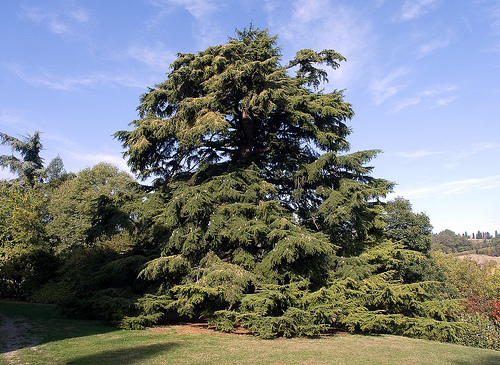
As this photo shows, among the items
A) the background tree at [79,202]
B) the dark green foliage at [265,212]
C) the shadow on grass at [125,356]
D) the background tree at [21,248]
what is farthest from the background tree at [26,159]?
the shadow on grass at [125,356]

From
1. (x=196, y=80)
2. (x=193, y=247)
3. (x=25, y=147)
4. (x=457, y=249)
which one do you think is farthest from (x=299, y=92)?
(x=457, y=249)

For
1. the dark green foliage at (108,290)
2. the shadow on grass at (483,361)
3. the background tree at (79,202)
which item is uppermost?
the background tree at (79,202)

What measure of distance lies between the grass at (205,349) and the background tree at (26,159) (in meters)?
26.7

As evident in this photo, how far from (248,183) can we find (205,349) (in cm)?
725

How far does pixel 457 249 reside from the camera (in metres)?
112

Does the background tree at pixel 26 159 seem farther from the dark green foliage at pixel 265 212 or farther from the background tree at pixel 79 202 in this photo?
the dark green foliage at pixel 265 212

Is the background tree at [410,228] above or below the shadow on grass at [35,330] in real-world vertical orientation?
above

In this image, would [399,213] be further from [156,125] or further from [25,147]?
[25,147]

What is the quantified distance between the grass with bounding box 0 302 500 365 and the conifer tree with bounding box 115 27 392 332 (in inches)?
45.5

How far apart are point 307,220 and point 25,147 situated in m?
31.4

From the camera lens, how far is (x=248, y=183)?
583 inches

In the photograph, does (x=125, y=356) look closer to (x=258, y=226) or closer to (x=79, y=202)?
(x=258, y=226)

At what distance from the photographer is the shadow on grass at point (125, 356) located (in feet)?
24.3

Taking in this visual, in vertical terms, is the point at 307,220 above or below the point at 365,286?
above
